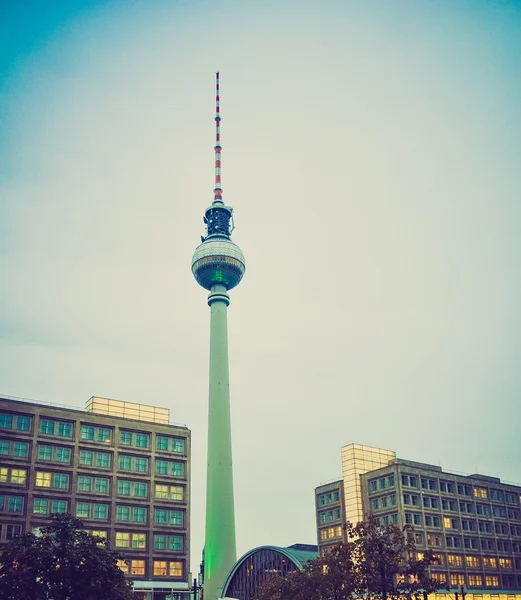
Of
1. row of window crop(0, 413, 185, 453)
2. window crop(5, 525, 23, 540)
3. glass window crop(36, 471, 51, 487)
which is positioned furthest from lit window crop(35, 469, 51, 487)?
window crop(5, 525, 23, 540)

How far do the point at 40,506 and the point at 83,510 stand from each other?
5.75m

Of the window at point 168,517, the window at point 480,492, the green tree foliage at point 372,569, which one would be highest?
the window at point 480,492

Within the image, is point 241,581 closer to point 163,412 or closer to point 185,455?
point 185,455

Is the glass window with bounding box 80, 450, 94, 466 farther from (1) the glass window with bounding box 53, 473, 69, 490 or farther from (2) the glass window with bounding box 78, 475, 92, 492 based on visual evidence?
(1) the glass window with bounding box 53, 473, 69, 490

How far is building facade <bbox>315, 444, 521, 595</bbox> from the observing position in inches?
4368

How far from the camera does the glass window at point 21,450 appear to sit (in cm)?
8688

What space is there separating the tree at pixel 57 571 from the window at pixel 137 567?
45.0 metres

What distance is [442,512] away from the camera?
114625 mm

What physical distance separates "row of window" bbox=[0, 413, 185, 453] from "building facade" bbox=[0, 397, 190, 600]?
128 mm

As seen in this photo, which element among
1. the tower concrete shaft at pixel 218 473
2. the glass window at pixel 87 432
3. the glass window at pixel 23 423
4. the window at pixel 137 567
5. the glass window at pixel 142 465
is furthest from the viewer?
the tower concrete shaft at pixel 218 473

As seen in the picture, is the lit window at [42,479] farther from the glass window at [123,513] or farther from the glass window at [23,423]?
the glass window at [123,513]

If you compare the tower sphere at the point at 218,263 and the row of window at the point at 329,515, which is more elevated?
the tower sphere at the point at 218,263

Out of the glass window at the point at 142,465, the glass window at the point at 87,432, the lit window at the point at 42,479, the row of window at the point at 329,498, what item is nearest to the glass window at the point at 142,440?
the glass window at the point at 142,465

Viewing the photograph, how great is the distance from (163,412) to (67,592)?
204 ft
